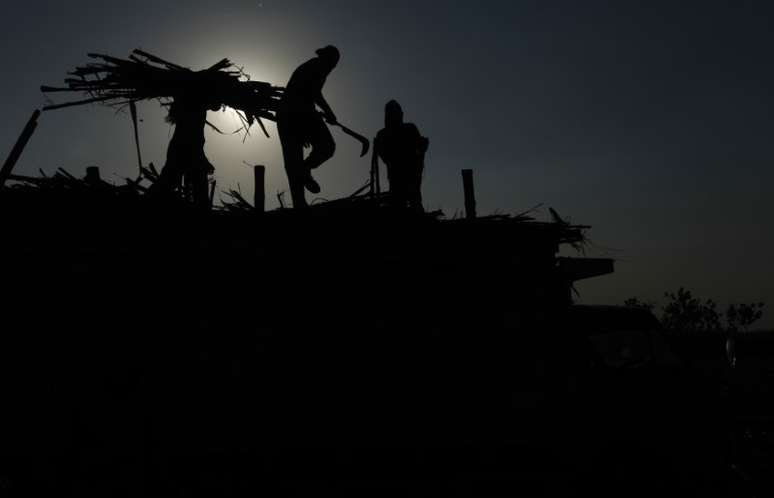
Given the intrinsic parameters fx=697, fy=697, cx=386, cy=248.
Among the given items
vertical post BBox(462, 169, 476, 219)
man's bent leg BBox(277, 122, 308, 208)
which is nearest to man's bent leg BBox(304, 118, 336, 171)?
man's bent leg BBox(277, 122, 308, 208)

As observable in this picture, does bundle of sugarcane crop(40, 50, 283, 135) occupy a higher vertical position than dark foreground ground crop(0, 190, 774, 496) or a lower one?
higher

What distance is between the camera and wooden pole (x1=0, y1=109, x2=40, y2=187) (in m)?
4.88

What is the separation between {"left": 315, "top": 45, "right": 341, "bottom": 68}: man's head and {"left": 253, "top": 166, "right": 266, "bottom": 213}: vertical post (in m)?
1.80

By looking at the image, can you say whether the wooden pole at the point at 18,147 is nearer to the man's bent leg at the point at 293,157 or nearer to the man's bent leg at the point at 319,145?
the man's bent leg at the point at 293,157

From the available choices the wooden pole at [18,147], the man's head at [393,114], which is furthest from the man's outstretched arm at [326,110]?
the wooden pole at [18,147]

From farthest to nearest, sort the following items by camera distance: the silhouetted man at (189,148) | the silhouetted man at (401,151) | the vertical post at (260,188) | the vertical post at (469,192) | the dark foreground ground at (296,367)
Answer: the silhouetted man at (401,151), the silhouetted man at (189,148), the vertical post at (469,192), the vertical post at (260,188), the dark foreground ground at (296,367)

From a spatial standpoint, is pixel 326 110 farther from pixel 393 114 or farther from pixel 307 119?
pixel 393 114

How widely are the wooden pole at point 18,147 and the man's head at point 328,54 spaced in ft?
8.69

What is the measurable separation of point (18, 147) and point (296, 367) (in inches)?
117

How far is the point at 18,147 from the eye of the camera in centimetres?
548

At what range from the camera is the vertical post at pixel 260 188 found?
5293 mm

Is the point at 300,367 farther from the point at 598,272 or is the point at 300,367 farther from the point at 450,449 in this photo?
the point at 598,272

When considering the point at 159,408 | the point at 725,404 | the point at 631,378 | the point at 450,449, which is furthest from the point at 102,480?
the point at 725,404

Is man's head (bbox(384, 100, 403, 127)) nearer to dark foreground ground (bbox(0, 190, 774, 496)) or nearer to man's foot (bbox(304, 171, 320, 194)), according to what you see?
man's foot (bbox(304, 171, 320, 194))
